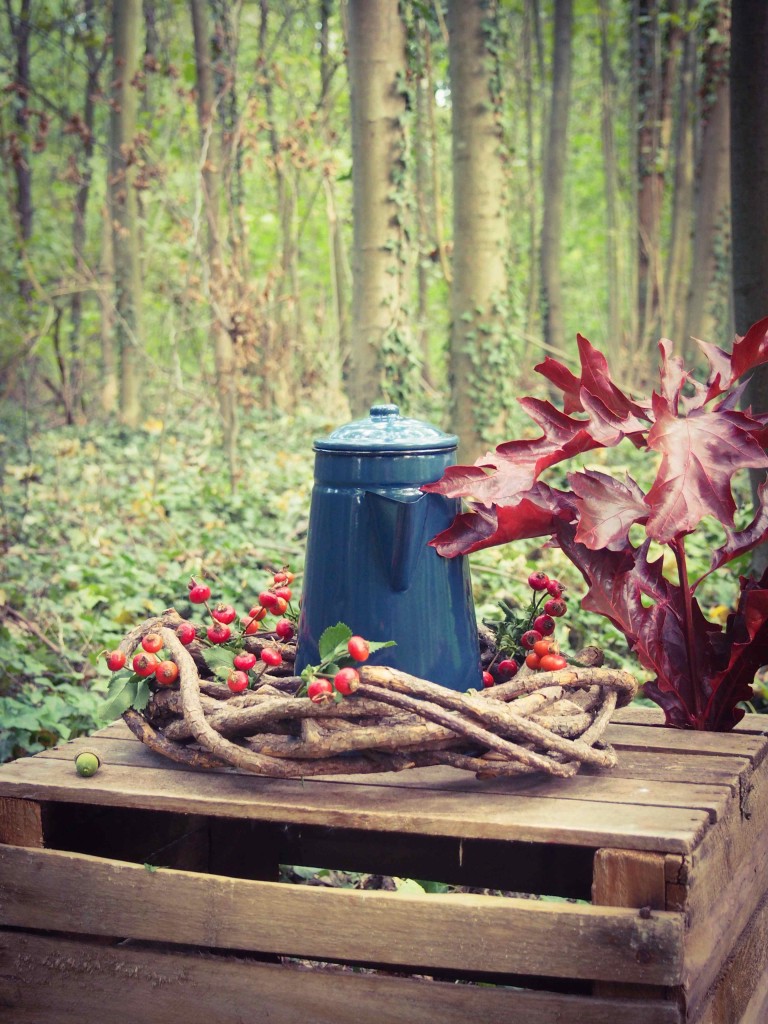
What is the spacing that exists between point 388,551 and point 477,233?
3933 millimetres

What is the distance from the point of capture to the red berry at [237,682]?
5.03 feet

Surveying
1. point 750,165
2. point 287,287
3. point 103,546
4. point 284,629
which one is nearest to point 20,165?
point 287,287

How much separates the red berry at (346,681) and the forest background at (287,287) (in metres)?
1.49

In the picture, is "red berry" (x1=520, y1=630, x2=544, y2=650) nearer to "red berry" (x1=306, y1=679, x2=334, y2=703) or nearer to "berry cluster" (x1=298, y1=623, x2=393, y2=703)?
"berry cluster" (x1=298, y1=623, x2=393, y2=703)

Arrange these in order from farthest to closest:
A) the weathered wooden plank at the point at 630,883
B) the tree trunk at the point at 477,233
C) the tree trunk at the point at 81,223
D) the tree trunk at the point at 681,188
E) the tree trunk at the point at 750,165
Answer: the tree trunk at the point at 681,188 < the tree trunk at the point at 81,223 < the tree trunk at the point at 477,233 < the tree trunk at the point at 750,165 < the weathered wooden plank at the point at 630,883

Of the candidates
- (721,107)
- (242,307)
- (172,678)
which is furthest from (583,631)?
(721,107)

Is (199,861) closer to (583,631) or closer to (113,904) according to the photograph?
(113,904)

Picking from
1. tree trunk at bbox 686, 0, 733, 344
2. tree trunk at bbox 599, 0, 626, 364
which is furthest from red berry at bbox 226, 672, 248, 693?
tree trunk at bbox 599, 0, 626, 364

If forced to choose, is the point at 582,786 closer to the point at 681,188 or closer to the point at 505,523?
the point at 505,523

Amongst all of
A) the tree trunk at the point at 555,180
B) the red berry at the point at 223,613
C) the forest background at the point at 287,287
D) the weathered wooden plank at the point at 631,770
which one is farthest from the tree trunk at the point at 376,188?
the tree trunk at the point at 555,180

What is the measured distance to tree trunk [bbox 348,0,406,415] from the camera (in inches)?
181

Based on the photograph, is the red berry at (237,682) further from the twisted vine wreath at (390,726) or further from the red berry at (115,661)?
the red berry at (115,661)

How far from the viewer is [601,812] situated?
51.9 inches

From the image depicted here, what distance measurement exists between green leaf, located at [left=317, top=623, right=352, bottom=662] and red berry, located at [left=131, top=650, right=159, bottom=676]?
0.28 meters
